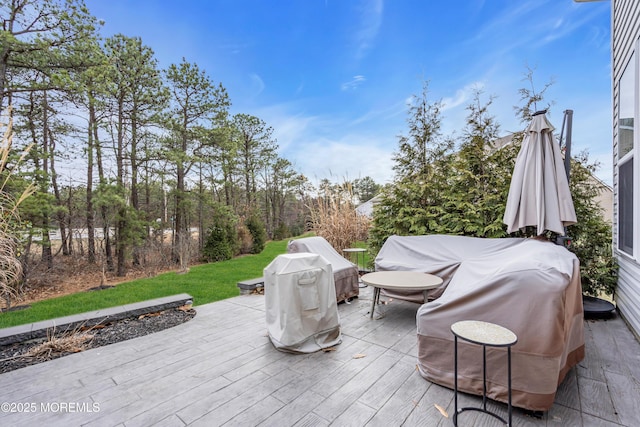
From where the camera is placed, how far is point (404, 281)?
3035 millimetres

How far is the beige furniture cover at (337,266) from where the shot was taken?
3881 millimetres

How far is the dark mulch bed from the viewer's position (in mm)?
2520

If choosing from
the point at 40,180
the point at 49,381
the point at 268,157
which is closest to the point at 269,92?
the point at 40,180

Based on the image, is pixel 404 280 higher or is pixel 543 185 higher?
pixel 543 185

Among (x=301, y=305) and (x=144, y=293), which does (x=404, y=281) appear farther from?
(x=144, y=293)

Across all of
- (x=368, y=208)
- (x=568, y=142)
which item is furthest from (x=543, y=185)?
(x=368, y=208)

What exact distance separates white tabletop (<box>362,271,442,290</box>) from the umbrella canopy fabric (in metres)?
1.25

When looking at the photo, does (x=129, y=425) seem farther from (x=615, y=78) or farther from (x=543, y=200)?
(x=615, y=78)

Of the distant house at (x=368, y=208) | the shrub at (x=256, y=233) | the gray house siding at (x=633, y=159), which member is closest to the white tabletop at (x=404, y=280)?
the gray house siding at (x=633, y=159)

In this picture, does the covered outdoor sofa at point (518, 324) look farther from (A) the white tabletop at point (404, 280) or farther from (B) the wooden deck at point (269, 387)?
(A) the white tabletop at point (404, 280)

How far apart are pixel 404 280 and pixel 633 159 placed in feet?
8.75

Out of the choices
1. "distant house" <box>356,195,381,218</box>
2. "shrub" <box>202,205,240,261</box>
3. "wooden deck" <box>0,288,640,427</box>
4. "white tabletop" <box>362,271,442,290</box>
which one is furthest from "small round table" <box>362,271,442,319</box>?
"shrub" <box>202,205,240,261</box>

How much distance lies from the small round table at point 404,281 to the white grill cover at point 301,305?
0.60m

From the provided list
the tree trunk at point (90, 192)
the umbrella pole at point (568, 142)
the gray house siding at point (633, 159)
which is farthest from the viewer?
the tree trunk at point (90, 192)
